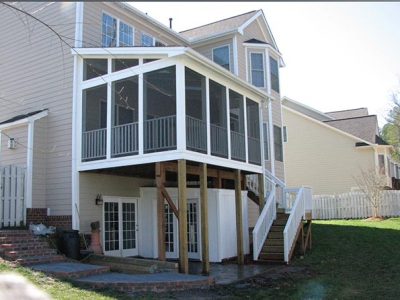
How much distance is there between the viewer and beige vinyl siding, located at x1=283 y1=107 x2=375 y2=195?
98.0ft

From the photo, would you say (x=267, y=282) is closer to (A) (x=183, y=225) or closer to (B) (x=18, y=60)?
(A) (x=183, y=225)

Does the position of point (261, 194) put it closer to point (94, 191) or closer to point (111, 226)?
point (111, 226)

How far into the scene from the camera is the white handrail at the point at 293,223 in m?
14.5

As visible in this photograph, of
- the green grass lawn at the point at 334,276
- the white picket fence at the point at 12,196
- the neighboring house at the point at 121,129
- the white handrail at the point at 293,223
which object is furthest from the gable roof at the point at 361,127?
the white picket fence at the point at 12,196

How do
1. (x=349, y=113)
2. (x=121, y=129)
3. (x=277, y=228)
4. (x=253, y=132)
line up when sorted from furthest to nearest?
(x=349, y=113) → (x=253, y=132) → (x=277, y=228) → (x=121, y=129)

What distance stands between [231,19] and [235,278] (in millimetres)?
14413

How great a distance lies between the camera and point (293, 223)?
50.3 ft

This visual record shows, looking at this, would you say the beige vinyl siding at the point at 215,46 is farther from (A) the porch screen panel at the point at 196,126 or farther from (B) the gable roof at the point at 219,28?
(A) the porch screen panel at the point at 196,126

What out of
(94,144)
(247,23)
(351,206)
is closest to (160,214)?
(94,144)

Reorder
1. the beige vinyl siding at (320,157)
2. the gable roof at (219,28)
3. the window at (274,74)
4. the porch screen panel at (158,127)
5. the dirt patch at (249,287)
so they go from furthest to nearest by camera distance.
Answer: the beige vinyl siding at (320,157) → the window at (274,74) → the gable roof at (219,28) → the porch screen panel at (158,127) → the dirt patch at (249,287)

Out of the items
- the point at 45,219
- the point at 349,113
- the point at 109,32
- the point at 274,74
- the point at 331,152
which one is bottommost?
the point at 45,219

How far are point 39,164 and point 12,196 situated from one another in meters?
1.39

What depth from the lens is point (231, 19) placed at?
22500 mm

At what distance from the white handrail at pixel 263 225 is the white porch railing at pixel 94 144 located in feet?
18.1
